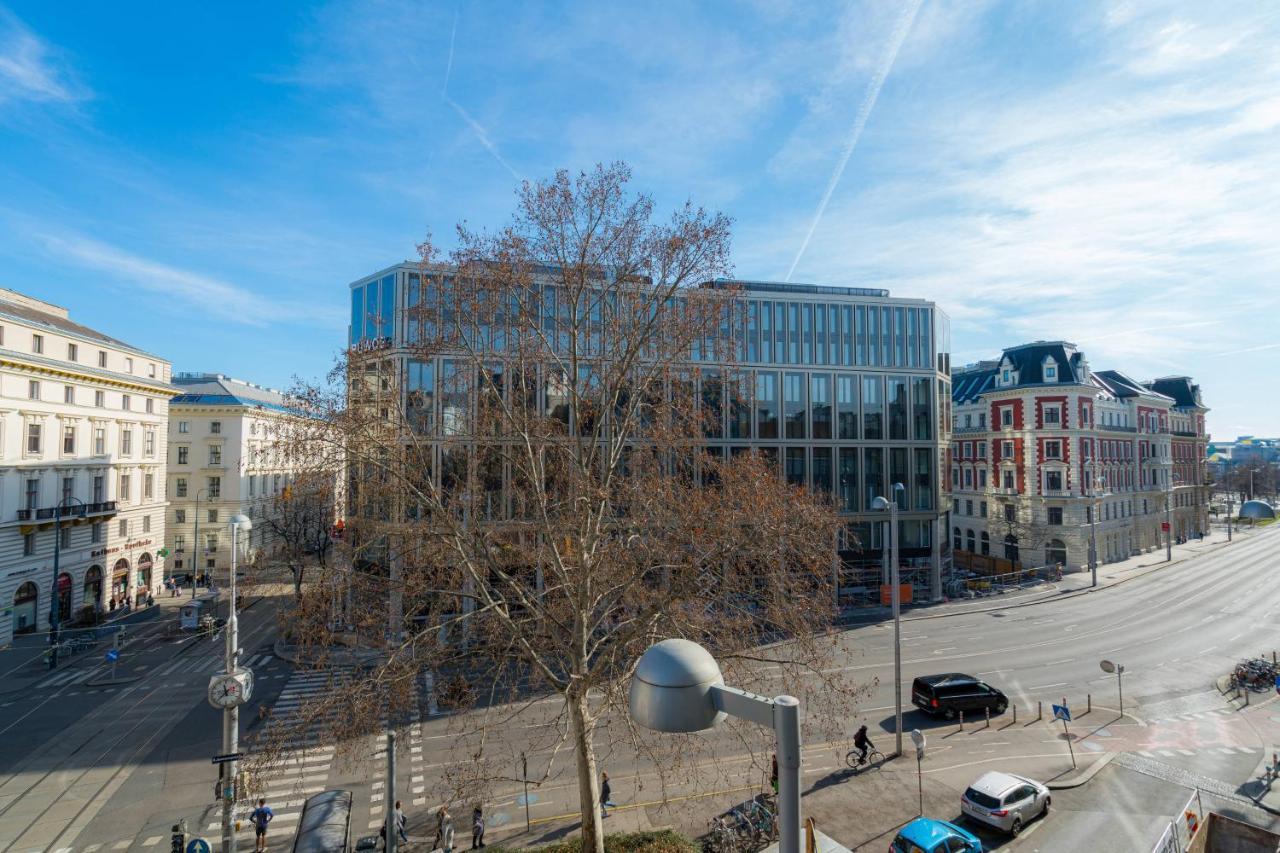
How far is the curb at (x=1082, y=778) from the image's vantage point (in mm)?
18688

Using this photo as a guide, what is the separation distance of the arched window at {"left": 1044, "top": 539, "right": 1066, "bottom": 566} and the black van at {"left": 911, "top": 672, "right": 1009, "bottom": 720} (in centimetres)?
3980

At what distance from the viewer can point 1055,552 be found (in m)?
57.6

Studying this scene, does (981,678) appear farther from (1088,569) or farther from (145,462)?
(145,462)

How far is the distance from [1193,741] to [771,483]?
66.1 feet

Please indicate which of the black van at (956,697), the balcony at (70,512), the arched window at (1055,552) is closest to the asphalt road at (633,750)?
the black van at (956,697)

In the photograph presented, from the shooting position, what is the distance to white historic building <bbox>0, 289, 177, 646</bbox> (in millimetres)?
37688

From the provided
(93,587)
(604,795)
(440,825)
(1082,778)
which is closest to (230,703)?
(440,825)

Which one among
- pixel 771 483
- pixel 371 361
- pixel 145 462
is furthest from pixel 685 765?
pixel 145 462

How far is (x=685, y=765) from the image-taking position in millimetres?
20188

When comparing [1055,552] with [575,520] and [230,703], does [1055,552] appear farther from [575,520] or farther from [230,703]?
[230,703]

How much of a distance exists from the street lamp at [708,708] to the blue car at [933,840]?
12447mm

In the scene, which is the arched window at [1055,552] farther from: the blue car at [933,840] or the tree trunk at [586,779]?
the tree trunk at [586,779]

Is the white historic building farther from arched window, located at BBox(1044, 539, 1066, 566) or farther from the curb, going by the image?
arched window, located at BBox(1044, 539, 1066, 566)

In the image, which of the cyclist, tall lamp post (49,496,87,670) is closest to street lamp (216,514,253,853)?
the cyclist
